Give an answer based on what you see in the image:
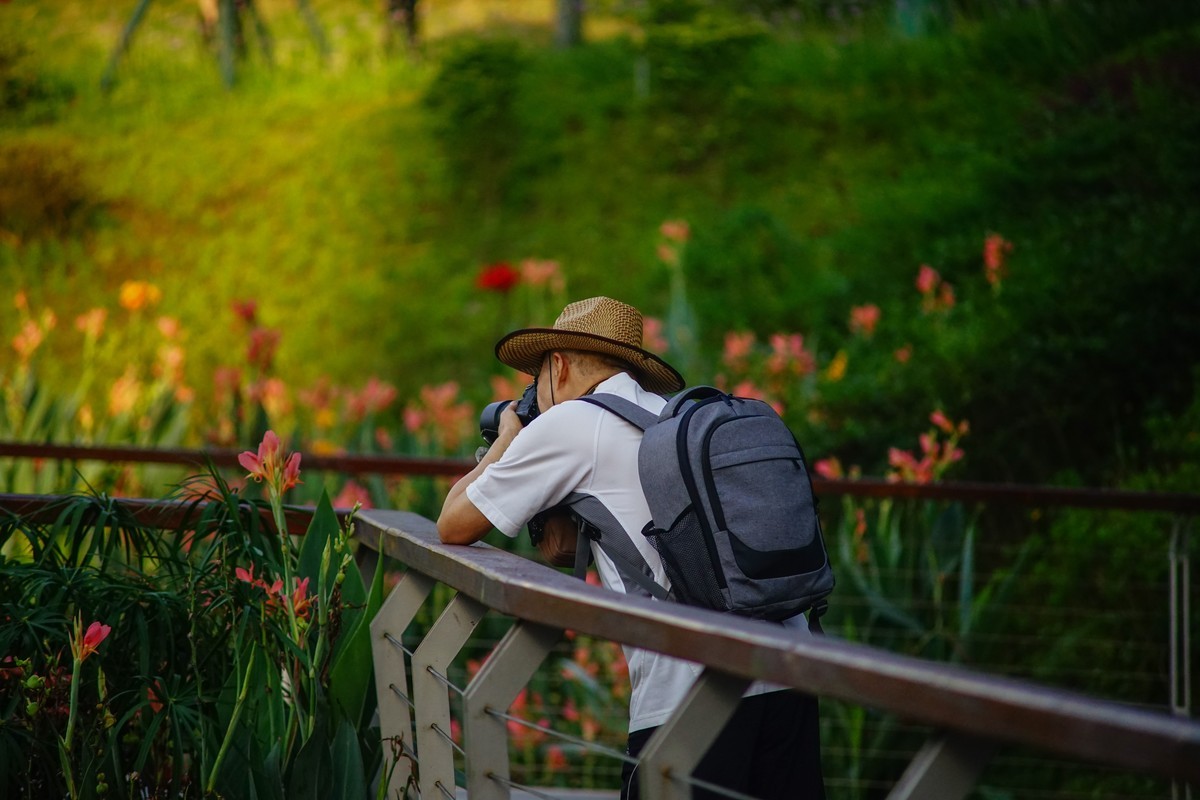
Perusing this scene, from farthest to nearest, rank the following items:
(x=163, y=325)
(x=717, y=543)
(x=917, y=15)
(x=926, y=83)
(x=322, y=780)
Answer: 1. (x=917, y=15)
2. (x=926, y=83)
3. (x=163, y=325)
4. (x=322, y=780)
5. (x=717, y=543)

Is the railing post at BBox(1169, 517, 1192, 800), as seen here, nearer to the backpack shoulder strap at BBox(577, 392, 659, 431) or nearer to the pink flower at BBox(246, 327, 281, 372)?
the backpack shoulder strap at BBox(577, 392, 659, 431)

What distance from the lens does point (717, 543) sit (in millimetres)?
1788

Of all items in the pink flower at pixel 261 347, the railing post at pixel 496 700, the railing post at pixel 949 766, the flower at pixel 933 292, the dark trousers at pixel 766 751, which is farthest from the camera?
the flower at pixel 933 292

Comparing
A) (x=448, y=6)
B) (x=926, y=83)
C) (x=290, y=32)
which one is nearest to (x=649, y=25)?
(x=926, y=83)

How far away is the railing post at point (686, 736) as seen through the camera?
1.21m

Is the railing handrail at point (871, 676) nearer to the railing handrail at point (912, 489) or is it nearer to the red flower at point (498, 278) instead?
the railing handrail at point (912, 489)

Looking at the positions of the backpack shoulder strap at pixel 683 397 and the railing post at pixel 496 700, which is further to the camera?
the backpack shoulder strap at pixel 683 397

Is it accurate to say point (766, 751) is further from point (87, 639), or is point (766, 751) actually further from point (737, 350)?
point (737, 350)

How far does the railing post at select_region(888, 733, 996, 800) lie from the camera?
998 millimetres

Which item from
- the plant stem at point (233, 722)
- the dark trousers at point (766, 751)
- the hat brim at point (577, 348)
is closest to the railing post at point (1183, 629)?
the dark trousers at point (766, 751)

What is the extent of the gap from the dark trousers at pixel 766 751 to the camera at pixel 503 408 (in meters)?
0.66

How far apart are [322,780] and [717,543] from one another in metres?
0.78

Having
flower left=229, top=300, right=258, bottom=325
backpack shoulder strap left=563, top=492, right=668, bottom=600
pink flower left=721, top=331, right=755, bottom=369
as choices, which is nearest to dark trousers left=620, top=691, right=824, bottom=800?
backpack shoulder strap left=563, top=492, right=668, bottom=600

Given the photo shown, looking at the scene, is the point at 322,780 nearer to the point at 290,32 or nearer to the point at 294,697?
the point at 294,697
